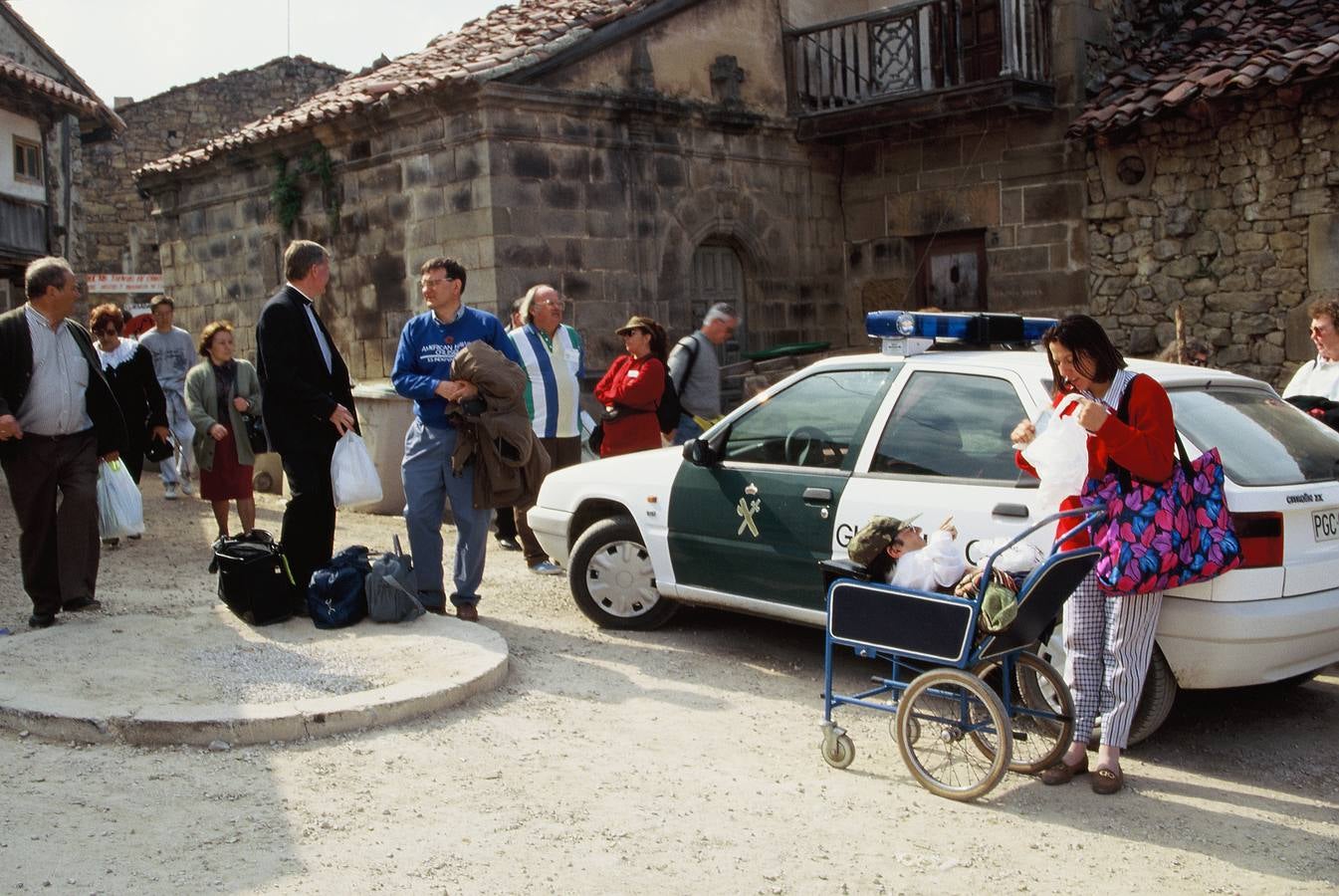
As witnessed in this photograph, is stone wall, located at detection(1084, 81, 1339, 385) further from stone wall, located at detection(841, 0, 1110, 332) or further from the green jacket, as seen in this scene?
the green jacket

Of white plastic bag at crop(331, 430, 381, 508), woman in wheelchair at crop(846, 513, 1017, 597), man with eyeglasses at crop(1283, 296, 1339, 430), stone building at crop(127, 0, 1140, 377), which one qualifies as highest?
stone building at crop(127, 0, 1140, 377)

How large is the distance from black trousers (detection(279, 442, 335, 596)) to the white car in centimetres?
130

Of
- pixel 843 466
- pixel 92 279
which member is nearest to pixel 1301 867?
pixel 843 466

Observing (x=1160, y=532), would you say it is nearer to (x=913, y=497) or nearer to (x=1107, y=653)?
(x=1107, y=653)

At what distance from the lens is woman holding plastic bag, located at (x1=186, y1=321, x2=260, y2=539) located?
10086 mm

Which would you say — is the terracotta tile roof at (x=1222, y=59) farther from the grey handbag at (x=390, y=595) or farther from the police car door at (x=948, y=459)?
the grey handbag at (x=390, y=595)

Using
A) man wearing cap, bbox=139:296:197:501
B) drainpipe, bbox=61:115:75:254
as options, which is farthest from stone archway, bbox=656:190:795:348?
drainpipe, bbox=61:115:75:254

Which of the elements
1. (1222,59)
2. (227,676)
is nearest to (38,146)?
(1222,59)

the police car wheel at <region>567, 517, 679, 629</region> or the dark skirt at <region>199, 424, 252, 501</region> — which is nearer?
the police car wheel at <region>567, 517, 679, 629</region>

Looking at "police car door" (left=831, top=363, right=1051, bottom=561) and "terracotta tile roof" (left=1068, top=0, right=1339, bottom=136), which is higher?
"terracotta tile roof" (left=1068, top=0, right=1339, bottom=136)

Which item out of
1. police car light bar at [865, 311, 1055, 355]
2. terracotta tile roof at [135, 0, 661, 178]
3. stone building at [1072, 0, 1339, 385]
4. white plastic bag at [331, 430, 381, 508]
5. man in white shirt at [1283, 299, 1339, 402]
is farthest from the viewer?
terracotta tile roof at [135, 0, 661, 178]

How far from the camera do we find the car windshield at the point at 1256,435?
5488mm

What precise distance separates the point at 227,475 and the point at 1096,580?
6.89 meters

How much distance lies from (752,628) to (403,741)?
268 centimetres
